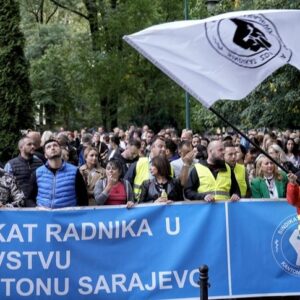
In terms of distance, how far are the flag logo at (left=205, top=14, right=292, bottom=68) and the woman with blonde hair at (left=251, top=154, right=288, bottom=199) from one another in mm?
2031

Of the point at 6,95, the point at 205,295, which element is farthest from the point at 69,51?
the point at 205,295

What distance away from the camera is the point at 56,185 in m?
7.34

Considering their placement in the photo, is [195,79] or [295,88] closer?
[195,79]

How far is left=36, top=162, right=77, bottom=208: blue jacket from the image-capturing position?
24.0 feet

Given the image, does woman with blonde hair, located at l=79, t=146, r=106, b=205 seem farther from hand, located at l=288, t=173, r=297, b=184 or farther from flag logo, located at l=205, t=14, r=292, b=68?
flag logo, located at l=205, t=14, r=292, b=68

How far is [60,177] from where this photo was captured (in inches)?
291

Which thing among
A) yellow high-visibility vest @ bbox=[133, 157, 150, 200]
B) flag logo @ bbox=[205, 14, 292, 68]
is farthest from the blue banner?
flag logo @ bbox=[205, 14, 292, 68]

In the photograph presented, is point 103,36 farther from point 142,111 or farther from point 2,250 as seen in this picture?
point 2,250

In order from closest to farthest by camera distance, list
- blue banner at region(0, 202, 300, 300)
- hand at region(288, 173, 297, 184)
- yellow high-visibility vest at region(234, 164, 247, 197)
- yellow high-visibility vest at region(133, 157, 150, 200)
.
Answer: hand at region(288, 173, 297, 184), blue banner at region(0, 202, 300, 300), yellow high-visibility vest at region(234, 164, 247, 197), yellow high-visibility vest at region(133, 157, 150, 200)

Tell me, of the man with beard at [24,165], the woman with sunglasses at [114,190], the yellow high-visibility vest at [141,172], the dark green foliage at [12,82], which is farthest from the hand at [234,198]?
the dark green foliage at [12,82]

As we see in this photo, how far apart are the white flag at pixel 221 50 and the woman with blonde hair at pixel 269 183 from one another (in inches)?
79.7

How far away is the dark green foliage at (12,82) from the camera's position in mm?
16906

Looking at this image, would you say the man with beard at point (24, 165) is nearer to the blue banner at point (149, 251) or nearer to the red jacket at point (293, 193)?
the blue banner at point (149, 251)

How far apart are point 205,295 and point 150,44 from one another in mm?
2280
